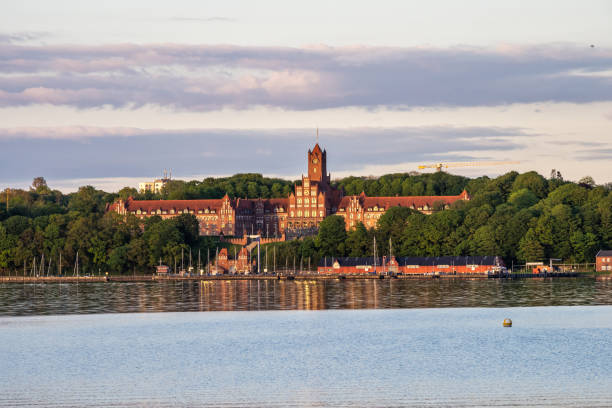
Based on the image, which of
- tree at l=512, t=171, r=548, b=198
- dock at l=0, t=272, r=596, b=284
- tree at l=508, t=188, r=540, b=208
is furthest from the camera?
tree at l=512, t=171, r=548, b=198

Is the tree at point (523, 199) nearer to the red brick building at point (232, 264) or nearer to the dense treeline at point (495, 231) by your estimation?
the dense treeline at point (495, 231)

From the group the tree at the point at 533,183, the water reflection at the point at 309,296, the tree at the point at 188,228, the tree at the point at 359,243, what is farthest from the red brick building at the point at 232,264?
the tree at the point at 533,183

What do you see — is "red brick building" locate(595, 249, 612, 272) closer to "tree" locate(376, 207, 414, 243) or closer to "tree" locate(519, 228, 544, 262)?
"tree" locate(519, 228, 544, 262)

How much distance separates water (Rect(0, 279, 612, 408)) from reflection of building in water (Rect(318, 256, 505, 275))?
5047 cm

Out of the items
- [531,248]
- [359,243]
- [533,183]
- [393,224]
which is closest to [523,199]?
[533,183]

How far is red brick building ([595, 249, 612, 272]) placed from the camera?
139 m

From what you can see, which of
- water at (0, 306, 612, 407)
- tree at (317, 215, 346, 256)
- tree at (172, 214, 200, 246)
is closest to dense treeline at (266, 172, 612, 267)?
tree at (317, 215, 346, 256)

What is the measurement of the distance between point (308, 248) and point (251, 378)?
126314 millimetres

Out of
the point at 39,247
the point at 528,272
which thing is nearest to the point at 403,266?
the point at 528,272

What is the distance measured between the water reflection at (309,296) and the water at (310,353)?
54 cm

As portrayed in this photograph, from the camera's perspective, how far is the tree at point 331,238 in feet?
550

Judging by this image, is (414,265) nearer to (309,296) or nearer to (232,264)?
(232,264)

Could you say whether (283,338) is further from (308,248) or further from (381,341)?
(308,248)

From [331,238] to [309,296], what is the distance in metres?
67.4
